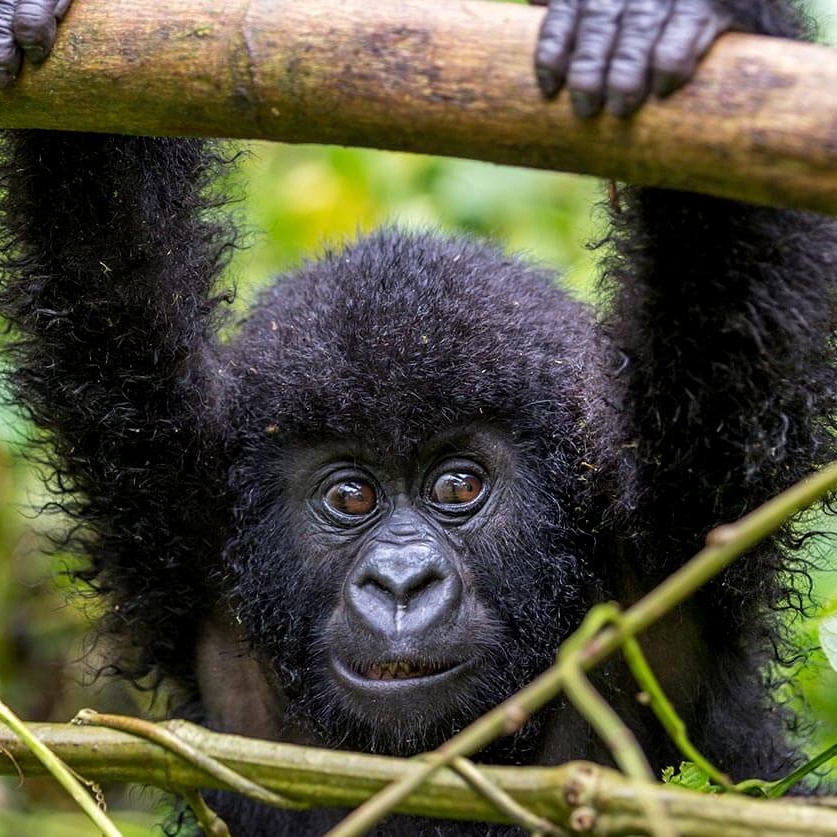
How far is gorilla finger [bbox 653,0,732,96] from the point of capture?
7.22ft

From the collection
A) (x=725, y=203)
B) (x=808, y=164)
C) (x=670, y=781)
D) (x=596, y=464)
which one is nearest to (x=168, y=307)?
(x=596, y=464)

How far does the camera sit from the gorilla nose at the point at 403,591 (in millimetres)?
3533

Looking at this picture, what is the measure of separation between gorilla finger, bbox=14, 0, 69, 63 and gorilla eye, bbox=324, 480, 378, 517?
1.64 meters

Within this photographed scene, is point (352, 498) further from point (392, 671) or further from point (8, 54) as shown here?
point (8, 54)

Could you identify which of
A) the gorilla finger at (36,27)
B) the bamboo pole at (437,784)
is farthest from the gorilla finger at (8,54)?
the bamboo pole at (437,784)

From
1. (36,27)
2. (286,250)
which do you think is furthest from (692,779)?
(286,250)

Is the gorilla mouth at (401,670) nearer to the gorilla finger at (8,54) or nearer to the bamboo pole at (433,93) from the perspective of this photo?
the bamboo pole at (433,93)

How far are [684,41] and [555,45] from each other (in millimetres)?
232

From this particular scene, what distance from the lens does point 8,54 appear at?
2.84 metres

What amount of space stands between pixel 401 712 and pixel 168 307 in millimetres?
1397

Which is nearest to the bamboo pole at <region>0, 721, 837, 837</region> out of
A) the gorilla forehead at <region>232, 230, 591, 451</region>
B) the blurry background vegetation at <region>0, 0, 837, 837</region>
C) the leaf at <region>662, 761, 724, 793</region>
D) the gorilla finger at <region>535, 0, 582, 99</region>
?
the leaf at <region>662, 761, 724, 793</region>

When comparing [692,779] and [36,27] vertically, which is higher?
[36,27]

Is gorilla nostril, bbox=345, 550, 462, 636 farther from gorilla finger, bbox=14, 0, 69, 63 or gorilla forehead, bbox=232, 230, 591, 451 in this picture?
gorilla finger, bbox=14, 0, 69, 63

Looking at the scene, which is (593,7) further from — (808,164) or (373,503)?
(373,503)
